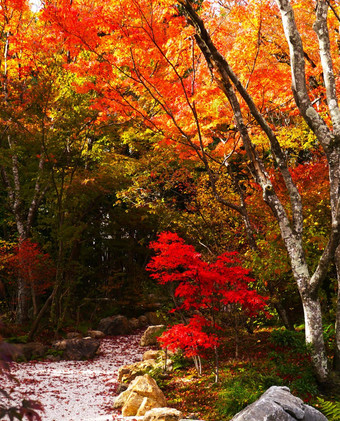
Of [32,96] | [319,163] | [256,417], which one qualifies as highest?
[32,96]

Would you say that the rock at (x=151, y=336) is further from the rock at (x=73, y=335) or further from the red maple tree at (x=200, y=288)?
the red maple tree at (x=200, y=288)

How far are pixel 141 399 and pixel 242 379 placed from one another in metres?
1.56

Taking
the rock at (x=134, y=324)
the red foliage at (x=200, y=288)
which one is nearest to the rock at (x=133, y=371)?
the red foliage at (x=200, y=288)

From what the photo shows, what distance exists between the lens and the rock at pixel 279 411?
3674 mm

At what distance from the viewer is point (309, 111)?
516cm

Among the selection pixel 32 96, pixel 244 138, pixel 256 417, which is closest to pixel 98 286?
pixel 32 96

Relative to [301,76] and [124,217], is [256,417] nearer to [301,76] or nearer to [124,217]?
[301,76]

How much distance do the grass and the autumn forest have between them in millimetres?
182

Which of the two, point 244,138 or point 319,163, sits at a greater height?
point 319,163

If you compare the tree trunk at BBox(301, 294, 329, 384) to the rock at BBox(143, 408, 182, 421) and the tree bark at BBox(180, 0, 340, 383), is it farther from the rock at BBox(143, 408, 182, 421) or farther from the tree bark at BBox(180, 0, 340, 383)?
the rock at BBox(143, 408, 182, 421)

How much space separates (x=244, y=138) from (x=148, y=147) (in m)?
9.54

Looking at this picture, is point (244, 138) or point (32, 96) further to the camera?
point (32, 96)

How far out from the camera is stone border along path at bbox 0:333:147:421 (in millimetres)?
6219

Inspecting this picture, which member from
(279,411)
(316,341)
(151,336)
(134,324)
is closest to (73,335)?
(151,336)
